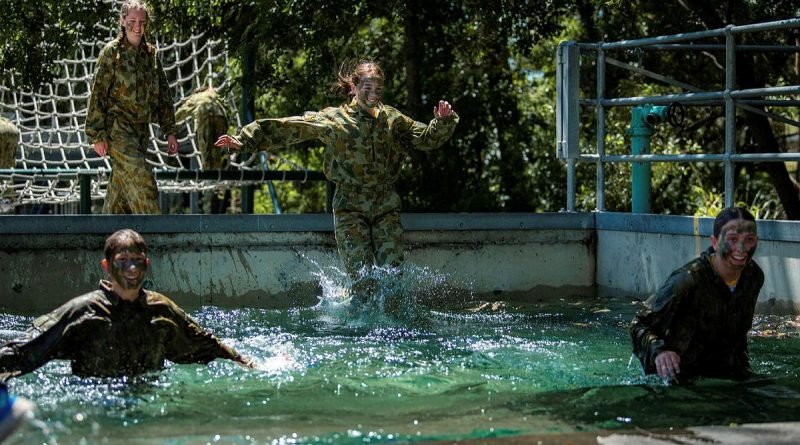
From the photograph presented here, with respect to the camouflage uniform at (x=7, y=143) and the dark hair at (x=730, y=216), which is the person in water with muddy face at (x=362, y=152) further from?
the camouflage uniform at (x=7, y=143)

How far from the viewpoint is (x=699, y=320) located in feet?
20.9

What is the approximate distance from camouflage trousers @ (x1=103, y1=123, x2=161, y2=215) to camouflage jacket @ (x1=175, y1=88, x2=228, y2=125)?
13.2 feet

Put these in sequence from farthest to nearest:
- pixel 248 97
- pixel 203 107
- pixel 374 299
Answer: pixel 203 107
pixel 248 97
pixel 374 299

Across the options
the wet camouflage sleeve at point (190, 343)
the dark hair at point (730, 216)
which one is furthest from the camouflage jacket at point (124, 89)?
the dark hair at point (730, 216)

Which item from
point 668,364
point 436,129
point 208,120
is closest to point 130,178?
point 436,129

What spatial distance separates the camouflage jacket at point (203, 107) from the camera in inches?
551

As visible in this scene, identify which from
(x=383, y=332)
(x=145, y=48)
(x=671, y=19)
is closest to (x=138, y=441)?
(x=383, y=332)

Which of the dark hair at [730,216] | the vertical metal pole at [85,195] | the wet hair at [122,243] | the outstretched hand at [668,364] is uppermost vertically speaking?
the vertical metal pole at [85,195]

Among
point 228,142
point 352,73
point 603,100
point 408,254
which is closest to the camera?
point 228,142

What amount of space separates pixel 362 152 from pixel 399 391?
307 centimetres

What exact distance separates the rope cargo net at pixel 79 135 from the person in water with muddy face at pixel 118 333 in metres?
5.83

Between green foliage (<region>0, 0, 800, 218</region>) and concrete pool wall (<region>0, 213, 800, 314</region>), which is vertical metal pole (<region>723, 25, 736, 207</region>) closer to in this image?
concrete pool wall (<region>0, 213, 800, 314</region>)

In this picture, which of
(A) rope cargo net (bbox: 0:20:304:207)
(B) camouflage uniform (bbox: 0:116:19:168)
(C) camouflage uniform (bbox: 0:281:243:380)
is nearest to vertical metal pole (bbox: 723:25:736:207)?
(C) camouflage uniform (bbox: 0:281:243:380)

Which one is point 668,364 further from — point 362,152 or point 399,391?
point 362,152
